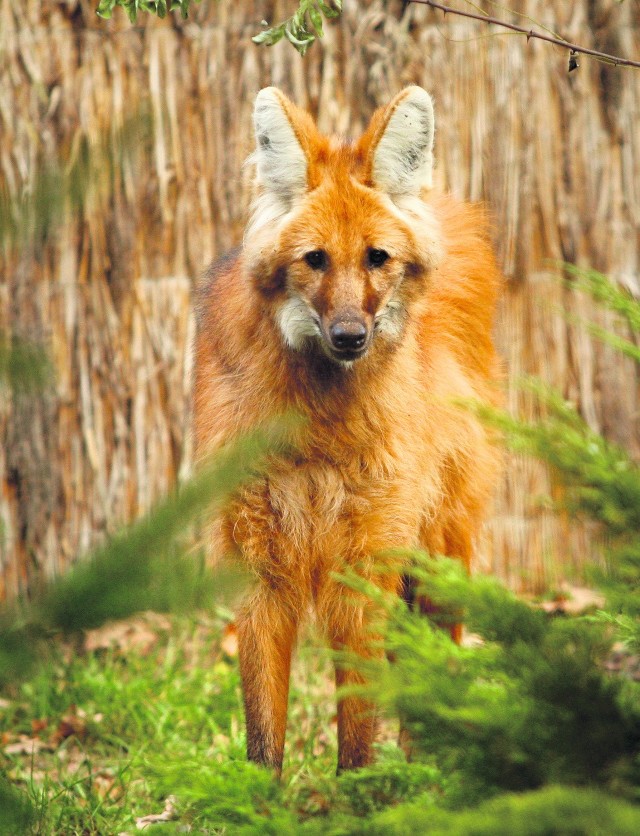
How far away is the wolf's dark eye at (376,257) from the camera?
123 inches

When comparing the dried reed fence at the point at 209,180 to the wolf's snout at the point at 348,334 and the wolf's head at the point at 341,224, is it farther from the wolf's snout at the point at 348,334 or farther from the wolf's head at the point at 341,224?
A: the wolf's snout at the point at 348,334

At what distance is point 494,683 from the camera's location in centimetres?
152

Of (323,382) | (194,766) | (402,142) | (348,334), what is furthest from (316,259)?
(194,766)

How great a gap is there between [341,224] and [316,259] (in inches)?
5.5

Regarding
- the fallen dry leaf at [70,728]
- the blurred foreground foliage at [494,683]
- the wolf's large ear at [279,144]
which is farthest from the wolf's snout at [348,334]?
the fallen dry leaf at [70,728]

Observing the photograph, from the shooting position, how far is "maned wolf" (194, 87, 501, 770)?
3.17 meters

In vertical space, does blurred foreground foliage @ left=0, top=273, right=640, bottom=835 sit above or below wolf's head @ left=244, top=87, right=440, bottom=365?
below

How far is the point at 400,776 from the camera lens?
168cm

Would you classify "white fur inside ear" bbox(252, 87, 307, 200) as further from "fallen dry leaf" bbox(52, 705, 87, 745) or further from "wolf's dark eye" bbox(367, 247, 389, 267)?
"fallen dry leaf" bbox(52, 705, 87, 745)

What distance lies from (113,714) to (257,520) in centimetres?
115

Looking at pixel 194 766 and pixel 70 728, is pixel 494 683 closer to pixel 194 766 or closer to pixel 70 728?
pixel 194 766

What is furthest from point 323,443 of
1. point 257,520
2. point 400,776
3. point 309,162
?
point 400,776

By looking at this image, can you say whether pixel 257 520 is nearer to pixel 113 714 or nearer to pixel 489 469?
pixel 113 714

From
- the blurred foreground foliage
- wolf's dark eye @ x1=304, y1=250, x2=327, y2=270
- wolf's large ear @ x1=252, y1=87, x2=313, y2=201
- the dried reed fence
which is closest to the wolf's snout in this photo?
wolf's dark eye @ x1=304, y1=250, x2=327, y2=270
